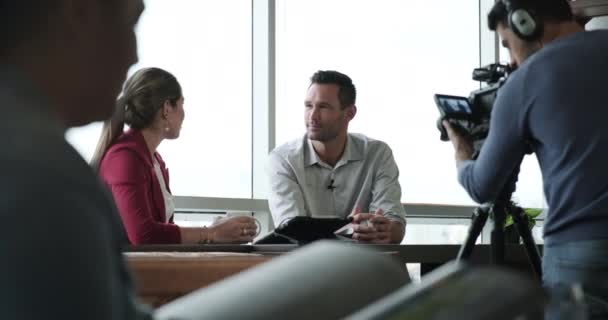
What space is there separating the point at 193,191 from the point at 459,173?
2.64 metres

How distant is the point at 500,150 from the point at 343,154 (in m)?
1.86

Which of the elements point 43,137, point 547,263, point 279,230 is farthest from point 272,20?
point 43,137

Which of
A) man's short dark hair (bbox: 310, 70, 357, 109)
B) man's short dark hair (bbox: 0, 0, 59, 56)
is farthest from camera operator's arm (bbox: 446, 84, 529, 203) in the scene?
man's short dark hair (bbox: 310, 70, 357, 109)

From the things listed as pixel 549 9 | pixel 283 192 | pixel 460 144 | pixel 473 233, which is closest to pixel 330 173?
pixel 283 192

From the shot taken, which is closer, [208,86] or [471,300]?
[471,300]

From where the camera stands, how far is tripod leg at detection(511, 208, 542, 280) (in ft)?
9.85

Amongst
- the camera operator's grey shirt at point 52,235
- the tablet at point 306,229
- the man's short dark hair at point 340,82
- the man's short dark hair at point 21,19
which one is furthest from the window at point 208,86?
the camera operator's grey shirt at point 52,235

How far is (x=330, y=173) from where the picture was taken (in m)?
3.96

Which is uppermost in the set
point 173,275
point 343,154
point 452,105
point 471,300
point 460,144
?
point 471,300

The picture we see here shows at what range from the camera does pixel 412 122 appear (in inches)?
241

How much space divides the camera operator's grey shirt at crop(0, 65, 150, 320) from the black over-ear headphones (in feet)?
6.55

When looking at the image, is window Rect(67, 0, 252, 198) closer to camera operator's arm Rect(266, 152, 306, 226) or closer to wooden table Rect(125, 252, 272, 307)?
camera operator's arm Rect(266, 152, 306, 226)

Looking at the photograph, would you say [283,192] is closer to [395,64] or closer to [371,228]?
[371,228]

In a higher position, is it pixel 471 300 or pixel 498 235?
pixel 471 300
